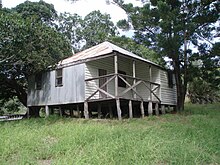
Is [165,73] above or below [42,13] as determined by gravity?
below

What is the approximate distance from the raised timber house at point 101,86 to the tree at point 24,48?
2.75 feet

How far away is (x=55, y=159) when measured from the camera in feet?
22.7

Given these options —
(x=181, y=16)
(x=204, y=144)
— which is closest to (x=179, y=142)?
(x=204, y=144)

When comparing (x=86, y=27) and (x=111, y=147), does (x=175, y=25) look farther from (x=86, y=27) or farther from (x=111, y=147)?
(x=86, y=27)

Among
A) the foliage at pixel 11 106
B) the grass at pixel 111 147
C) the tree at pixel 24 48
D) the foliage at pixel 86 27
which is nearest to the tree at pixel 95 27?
the foliage at pixel 86 27

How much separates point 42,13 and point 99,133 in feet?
82.4

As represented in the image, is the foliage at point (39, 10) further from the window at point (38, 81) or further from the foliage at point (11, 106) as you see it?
the window at point (38, 81)

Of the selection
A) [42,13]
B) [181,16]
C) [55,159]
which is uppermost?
[42,13]

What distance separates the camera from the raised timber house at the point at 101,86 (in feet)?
50.4

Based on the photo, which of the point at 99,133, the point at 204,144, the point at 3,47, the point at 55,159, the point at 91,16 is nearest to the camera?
the point at 55,159

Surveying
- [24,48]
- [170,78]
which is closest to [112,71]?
[170,78]

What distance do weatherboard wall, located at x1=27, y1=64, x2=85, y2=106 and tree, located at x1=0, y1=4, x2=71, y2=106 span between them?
0.96m

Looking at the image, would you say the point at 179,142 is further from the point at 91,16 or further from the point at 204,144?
the point at 91,16

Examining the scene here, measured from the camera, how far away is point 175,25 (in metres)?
15.9
